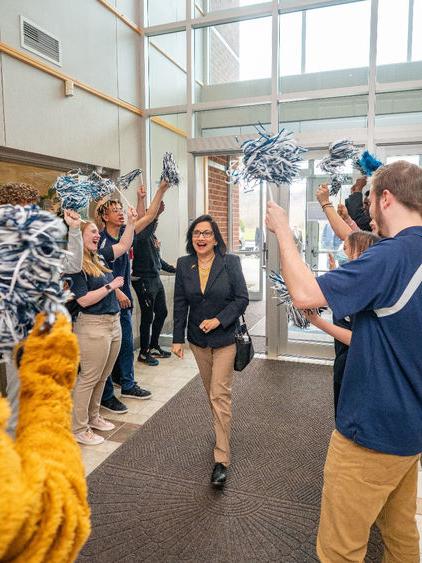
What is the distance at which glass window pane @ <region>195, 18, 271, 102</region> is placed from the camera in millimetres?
4871

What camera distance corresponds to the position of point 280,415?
3.49 metres

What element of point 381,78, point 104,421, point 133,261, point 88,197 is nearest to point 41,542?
point 88,197

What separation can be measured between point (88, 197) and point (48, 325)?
2.07 meters

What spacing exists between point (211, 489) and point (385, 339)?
168cm

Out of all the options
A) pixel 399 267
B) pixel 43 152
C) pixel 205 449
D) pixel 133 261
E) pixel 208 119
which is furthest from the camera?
pixel 208 119

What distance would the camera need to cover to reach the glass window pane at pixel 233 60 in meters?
4.87

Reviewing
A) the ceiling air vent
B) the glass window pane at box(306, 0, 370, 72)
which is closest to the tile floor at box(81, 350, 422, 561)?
the ceiling air vent

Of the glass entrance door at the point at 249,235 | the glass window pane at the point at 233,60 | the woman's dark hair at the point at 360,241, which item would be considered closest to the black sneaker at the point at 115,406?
the woman's dark hair at the point at 360,241

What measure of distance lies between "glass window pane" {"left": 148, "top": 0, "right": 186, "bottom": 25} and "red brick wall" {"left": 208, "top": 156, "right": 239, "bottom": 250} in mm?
2084

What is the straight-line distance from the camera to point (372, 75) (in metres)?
4.45

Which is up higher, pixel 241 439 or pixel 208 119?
pixel 208 119

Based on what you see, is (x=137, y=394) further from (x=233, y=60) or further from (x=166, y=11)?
(x=166, y=11)

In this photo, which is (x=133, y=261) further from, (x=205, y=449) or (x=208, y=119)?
(x=205, y=449)

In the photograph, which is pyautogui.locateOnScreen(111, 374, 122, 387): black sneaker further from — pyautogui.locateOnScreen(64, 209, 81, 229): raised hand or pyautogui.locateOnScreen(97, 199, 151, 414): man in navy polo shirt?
pyautogui.locateOnScreen(64, 209, 81, 229): raised hand
